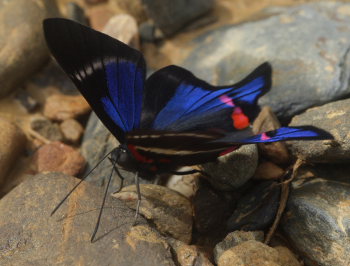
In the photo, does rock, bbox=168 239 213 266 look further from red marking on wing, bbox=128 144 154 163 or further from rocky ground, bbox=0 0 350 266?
red marking on wing, bbox=128 144 154 163

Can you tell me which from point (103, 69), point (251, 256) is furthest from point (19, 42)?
point (251, 256)

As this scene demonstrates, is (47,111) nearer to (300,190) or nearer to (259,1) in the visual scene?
(300,190)

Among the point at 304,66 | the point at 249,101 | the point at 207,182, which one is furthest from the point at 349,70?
the point at 207,182

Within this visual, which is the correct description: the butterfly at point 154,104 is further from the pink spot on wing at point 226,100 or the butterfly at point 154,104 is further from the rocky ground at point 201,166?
the rocky ground at point 201,166

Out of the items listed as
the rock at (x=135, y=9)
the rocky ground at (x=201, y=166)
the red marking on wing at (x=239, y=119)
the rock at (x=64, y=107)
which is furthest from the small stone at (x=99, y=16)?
the red marking on wing at (x=239, y=119)

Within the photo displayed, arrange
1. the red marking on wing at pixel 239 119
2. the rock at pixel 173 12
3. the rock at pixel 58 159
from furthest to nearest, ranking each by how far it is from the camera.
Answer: the rock at pixel 173 12 < the rock at pixel 58 159 < the red marking on wing at pixel 239 119

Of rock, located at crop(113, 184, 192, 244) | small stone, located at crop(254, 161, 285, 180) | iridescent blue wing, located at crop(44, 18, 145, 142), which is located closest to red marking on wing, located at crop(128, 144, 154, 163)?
iridescent blue wing, located at crop(44, 18, 145, 142)

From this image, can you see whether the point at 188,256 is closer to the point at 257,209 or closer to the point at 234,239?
the point at 234,239
